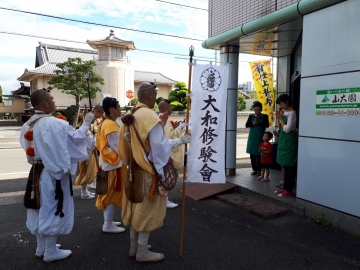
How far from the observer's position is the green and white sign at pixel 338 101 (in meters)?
4.05

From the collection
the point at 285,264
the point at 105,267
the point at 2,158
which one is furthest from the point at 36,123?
the point at 2,158

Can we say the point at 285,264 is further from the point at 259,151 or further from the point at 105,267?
the point at 259,151

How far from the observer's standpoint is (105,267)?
3.36m

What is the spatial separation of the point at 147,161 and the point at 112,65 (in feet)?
96.0

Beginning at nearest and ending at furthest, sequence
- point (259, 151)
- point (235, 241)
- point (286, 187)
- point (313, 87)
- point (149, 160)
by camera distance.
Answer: point (149, 160), point (235, 241), point (313, 87), point (286, 187), point (259, 151)

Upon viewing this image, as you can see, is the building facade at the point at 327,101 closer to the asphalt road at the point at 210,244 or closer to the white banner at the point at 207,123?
the asphalt road at the point at 210,244

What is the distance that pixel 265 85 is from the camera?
8320mm

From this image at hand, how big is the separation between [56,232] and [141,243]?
0.98 metres

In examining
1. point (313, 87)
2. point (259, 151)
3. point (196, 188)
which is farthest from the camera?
point (259, 151)

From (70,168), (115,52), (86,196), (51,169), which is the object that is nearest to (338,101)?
(70,168)

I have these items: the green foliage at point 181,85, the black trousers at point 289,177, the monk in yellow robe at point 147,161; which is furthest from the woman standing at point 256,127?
the green foliage at point 181,85

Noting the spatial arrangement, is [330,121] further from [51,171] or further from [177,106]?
[177,106]

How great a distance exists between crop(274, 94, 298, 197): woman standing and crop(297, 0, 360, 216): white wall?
15.5 inches

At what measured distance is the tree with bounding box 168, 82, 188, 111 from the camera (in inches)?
978
